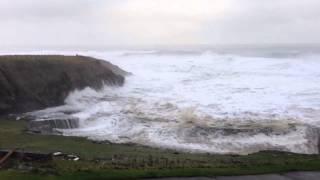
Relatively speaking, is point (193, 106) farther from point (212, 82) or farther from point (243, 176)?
point (243, 176)

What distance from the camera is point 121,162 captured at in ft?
45.5

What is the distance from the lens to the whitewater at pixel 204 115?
19688mm

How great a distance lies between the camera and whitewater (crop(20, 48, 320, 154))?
1969cm

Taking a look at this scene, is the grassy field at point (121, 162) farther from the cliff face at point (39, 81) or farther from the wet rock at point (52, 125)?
the cliff face at point (39, 81)

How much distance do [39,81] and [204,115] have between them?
33.0ft

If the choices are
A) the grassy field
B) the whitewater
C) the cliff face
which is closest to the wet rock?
the whitewater

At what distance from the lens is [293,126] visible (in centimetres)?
2111

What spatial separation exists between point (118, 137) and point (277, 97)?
1349 centimetres

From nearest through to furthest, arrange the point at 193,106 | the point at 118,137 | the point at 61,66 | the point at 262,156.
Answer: the point at 262,156, the point at 118,137, the point at 193,106, the point at 61,66

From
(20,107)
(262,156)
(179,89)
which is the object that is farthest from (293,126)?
(179,89)

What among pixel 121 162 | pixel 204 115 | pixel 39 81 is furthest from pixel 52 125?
pixel 121 162

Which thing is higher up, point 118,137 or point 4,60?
point 4,60

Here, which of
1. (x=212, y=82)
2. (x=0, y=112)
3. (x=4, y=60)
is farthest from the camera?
(x=212, y=82)

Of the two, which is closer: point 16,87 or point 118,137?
point 118,137
